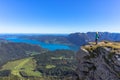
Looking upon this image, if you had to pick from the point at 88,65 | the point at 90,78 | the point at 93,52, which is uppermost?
the point at 93,52

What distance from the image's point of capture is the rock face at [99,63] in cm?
3719

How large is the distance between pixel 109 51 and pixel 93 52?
417cm

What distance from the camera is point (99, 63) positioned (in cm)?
4006

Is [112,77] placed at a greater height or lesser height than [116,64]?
lesser

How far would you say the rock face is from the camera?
37.2m

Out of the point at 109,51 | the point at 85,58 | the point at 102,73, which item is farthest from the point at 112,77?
the point at 85,58

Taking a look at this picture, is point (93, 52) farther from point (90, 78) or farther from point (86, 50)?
point (90, 78)

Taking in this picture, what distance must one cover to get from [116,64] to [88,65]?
7.08 meters

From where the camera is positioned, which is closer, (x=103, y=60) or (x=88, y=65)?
(x=103, y=60)

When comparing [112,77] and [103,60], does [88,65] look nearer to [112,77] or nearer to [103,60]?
[103,60]

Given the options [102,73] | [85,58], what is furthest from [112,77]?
[85,58]

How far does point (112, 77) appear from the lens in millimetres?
36969

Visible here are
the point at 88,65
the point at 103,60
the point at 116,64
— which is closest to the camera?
the point at 116,64

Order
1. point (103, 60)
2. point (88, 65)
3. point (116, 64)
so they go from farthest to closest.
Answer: point (88, 65)
point (103, 60)
point (116, 64)
